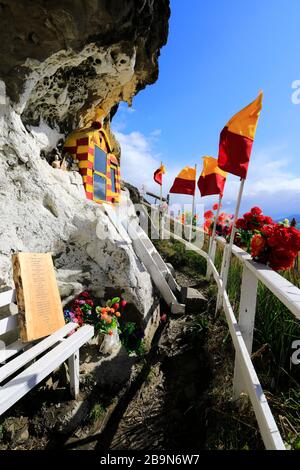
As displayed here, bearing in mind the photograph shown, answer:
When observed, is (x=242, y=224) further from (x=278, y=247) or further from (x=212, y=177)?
(x=212, y=177)

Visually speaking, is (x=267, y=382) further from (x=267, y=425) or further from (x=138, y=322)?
(x=138, y=322)

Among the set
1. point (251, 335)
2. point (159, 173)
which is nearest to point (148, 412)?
point (251, 335)

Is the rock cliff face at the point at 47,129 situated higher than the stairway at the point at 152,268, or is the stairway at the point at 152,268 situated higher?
the rock cliff face at the point at 47,129

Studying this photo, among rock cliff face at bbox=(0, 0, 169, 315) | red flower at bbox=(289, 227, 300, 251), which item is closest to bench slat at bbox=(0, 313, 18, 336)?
rock cliff face at bbox=(0, 0, 169, 315)

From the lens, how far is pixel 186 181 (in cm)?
855

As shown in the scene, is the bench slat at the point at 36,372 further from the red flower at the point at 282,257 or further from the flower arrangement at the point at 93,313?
the red flower at the point at 282,257

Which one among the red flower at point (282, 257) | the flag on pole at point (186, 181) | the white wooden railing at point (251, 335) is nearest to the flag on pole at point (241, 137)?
the red flower at point (282, 257)

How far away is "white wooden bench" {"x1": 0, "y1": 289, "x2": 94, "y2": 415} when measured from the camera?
2.14 metres

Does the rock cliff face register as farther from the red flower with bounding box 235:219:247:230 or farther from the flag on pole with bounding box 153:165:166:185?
the flag on pole with bounding box 153:165:166:185

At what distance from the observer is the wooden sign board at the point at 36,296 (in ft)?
9.31

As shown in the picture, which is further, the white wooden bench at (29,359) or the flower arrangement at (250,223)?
the flower arrangement at (250,223)

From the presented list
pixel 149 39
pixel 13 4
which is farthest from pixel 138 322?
Answer: pixel 149 39

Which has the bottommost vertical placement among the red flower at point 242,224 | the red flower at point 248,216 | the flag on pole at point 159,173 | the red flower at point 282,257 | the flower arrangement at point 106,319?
the flower arrangement at point 106,319

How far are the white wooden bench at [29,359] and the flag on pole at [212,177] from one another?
4.22 meters
